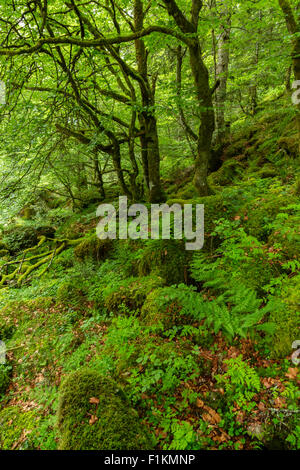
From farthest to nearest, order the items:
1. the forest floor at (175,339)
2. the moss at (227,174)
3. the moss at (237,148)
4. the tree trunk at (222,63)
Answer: the moss at (237,148) → the moss at (227,174) → the tree trunk at (222,63) → the forest floor at (175,339)

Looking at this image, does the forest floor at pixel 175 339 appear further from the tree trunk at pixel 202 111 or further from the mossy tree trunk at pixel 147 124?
the mossy tree trunk at pixel 147 124

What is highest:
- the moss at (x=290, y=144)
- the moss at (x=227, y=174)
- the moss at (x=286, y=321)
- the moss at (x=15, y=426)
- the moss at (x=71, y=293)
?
the moss at (x=290, y=144)

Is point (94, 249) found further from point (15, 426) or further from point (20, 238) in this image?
point (20, 238)

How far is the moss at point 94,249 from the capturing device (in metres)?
6.11

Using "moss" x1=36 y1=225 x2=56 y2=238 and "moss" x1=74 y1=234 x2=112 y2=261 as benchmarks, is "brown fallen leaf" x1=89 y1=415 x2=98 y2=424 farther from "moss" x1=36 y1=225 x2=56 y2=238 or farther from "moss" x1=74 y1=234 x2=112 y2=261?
A: "moss" x1=36 y1=225 x2=56 y2=238

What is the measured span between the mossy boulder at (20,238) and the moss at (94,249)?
4602 millimetres

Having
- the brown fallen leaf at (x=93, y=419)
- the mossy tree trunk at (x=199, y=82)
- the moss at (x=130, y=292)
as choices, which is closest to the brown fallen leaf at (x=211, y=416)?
the brown fallen leaf at (x=93, y=419)

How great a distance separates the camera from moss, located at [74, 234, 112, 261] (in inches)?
240

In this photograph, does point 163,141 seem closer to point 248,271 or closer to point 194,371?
point 248,271

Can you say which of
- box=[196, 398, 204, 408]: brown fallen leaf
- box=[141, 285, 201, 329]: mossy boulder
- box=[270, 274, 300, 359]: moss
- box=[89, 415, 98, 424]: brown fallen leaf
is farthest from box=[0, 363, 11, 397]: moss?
box=[270, 274, 300, 359]: moss

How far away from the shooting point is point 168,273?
426cm

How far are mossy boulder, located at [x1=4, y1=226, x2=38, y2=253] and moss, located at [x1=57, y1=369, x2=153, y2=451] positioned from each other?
8.71m
